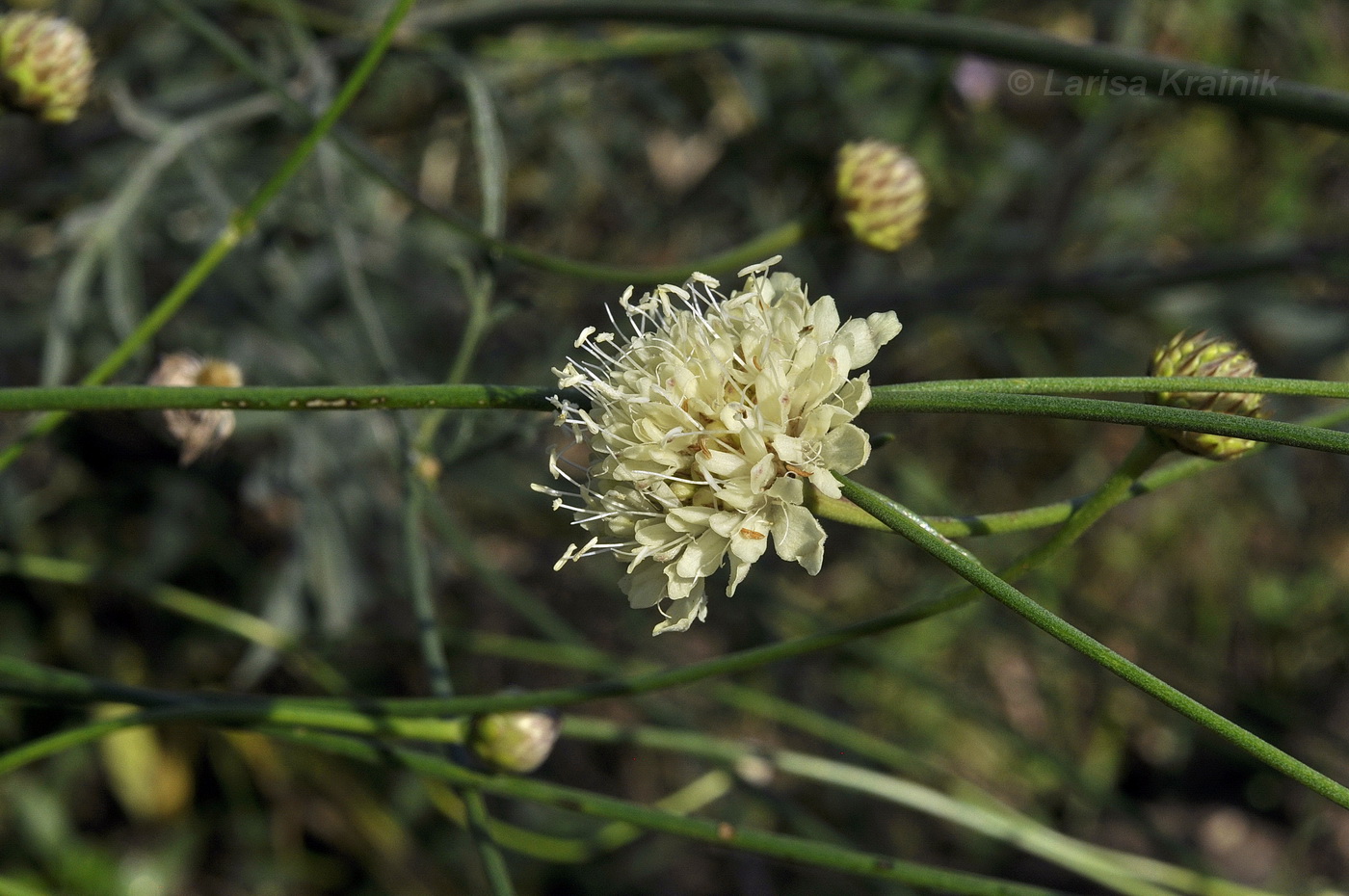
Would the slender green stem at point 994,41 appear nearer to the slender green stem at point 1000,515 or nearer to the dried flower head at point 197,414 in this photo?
the slender green stem at point 1000,515

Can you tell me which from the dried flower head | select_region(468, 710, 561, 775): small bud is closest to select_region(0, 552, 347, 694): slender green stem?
the dried flower head

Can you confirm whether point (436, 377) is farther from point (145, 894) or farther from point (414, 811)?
point (145, 894)

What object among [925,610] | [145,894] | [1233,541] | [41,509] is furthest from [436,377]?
[1233,541]

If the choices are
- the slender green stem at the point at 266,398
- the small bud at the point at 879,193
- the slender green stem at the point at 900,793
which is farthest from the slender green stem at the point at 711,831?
the small bud at the point at 879,193

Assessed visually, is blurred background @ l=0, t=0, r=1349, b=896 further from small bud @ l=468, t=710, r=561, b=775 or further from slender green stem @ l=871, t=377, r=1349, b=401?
slender green stem @ l=871, t=377, r=1349, b=401

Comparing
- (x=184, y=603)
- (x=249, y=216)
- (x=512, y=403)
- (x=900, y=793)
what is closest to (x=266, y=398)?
(x=512, y=403)
